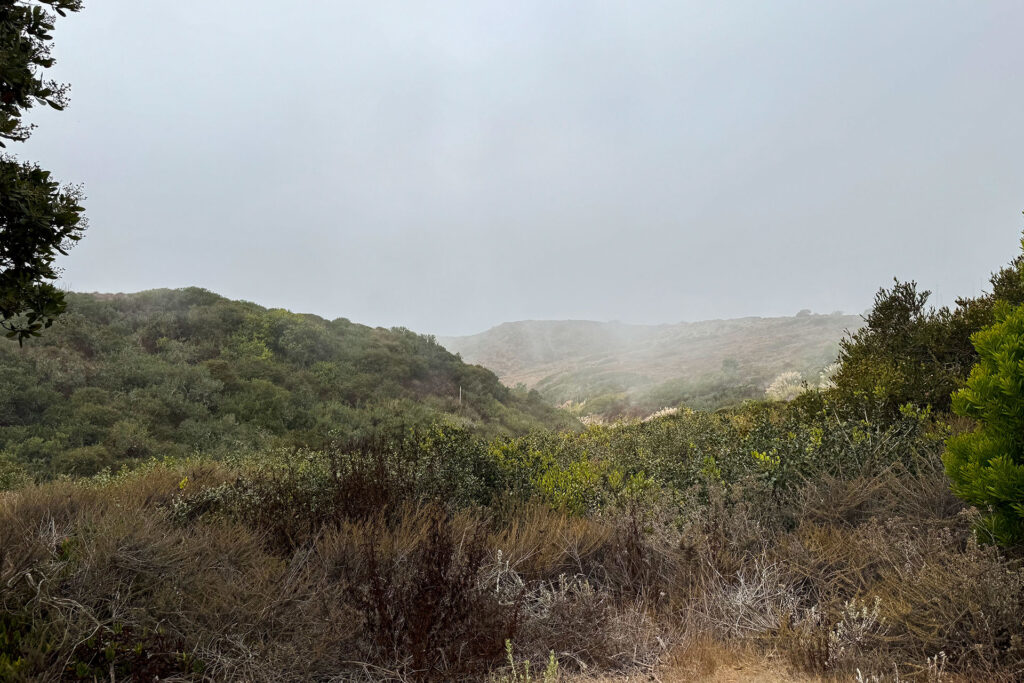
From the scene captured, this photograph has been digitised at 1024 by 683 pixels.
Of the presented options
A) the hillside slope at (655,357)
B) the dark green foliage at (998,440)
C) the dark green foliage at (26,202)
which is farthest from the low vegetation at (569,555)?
the hillside slope at (655,357)

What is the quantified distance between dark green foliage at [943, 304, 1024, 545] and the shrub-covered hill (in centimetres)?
785

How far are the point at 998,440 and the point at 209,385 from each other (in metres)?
14.0

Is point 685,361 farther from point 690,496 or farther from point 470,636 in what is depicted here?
point 470,636

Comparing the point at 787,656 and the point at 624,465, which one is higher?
the point at 624,465

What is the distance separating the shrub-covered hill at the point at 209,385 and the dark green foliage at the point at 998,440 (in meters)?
7.85

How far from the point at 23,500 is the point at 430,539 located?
10.3 feet

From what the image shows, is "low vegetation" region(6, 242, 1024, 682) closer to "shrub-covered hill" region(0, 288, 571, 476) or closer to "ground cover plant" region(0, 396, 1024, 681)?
"ground cover plant" region(0, 396, 1024, 681)

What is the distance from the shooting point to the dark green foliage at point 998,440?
3.26 m

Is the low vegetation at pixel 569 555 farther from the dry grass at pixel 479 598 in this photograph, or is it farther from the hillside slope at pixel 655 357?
the hillside slope at pixel 655 357

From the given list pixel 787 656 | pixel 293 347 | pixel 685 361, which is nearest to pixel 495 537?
pixel 787 656

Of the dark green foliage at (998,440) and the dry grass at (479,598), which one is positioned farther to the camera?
the dark green foliage at (998,440)

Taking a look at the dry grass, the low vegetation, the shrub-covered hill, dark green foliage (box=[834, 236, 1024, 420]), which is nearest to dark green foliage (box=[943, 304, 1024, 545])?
the low vegetation

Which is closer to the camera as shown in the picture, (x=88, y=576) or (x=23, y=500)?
(x=88, y=576)

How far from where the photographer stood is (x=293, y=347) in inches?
691
